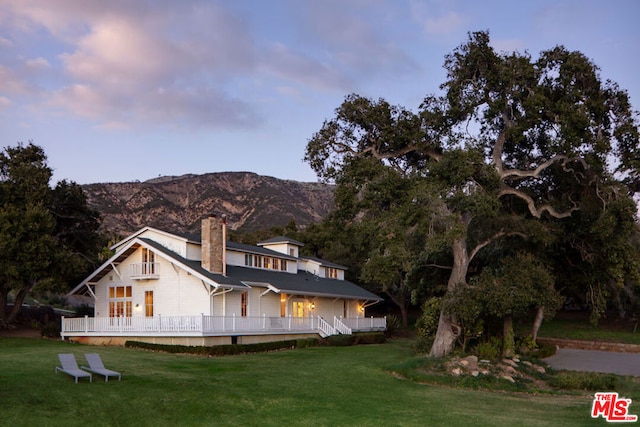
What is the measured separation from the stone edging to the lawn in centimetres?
1795

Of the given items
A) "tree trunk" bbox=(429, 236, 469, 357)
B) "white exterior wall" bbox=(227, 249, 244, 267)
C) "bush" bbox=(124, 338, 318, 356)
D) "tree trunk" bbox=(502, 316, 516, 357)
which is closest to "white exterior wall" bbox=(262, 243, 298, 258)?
"white exterior wall" bbox=(227, 249, 244, 267)

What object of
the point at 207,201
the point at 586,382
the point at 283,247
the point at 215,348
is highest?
the point at 207,201

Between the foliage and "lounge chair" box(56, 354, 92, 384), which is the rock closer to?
A: "lounge chair" box(56, 354, 92, 384)

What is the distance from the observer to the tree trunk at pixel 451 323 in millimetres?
25375

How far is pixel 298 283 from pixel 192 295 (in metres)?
8.85

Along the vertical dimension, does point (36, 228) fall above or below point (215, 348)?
above

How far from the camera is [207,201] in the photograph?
158 m

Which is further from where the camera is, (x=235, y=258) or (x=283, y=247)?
A: (x=283, y=247)

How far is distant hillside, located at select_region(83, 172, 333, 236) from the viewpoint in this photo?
138500 millimetres

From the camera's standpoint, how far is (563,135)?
81.9 feet

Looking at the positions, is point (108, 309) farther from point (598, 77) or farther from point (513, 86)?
point (598, 77)

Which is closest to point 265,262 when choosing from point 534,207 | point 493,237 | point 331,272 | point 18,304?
point 331,272

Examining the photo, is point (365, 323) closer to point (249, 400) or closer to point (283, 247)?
point (283, 247)

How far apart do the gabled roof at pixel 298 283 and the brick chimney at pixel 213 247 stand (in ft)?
3.50
